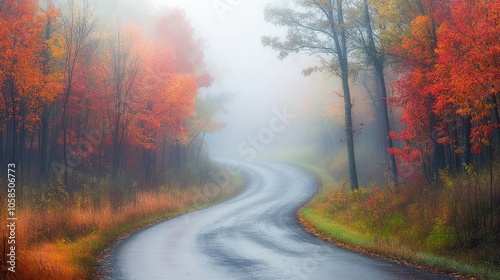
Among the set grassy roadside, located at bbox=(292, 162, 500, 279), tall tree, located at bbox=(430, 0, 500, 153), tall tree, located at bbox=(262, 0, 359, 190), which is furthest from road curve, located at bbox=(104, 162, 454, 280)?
tall tree, located at bbox=(262, 0, 359, 190)

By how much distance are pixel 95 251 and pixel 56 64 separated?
742 inches

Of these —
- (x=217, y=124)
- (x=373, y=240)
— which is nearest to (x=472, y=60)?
(x=373, y=240)

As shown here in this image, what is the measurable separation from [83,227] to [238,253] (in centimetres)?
641

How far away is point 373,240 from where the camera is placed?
1476 centimetres

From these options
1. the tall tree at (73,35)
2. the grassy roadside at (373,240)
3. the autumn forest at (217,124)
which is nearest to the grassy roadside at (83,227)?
the autumn forest at (217,124)

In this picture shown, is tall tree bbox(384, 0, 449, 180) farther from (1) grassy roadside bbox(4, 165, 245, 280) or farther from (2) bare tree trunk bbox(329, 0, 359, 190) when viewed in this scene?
(1) grassy roadside bbox(4, 165, 245, 280)

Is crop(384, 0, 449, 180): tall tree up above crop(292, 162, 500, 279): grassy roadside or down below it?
above

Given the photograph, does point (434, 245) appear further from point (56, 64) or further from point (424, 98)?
point (56, 64)

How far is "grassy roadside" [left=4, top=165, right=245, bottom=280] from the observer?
9.59 metres

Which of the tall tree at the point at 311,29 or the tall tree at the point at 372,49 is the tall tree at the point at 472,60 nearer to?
the tall tree at the point at 372,49

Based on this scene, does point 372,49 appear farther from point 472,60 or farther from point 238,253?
point 238,253

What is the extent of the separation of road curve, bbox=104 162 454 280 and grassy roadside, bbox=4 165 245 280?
2.51 feet

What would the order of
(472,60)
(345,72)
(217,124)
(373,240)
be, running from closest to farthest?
1. (373,240)
2. (472,60)
3. (345,72)
4. (217,124)

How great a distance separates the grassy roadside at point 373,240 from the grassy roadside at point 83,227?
7.73 meters
